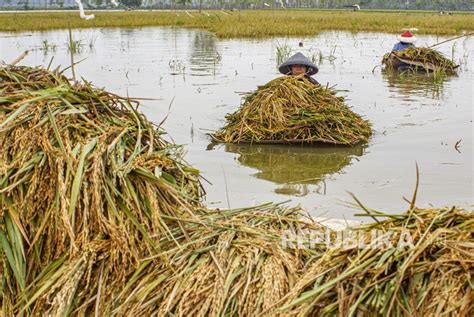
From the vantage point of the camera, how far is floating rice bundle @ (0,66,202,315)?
232 centimetres

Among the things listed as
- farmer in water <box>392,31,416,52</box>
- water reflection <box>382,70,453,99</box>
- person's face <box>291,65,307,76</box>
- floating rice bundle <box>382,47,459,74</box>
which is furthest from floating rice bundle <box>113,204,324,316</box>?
farmer in water <box>392,31,416,52</box>

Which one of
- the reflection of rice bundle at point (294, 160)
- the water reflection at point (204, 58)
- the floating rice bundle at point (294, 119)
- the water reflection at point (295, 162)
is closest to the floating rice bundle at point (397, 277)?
the water reflection at point (295, 162)

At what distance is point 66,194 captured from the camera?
238 centimetres

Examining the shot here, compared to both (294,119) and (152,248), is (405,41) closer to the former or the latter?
(294,119)

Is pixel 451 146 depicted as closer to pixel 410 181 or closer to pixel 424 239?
pixel 410 181

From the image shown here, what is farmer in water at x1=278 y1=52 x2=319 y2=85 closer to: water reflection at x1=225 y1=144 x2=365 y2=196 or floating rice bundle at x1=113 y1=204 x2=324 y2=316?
water reflection at x1=225 y1=144 x2=365 y2=196

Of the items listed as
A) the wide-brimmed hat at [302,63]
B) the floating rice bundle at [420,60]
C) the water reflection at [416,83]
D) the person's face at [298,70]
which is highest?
the wide-brimmed hat at [302,63]

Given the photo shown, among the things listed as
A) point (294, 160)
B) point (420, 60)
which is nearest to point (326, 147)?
point (294, 160)

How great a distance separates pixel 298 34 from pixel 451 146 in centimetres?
2153

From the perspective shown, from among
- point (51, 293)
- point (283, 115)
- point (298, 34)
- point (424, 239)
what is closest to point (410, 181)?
point (283, 115)

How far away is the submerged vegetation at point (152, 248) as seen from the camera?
202 centimetres

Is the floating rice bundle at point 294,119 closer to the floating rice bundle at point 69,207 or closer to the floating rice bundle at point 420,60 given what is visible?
the floating rice bundle at point 69,207

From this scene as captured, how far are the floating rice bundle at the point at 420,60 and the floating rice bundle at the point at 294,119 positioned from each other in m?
6.87

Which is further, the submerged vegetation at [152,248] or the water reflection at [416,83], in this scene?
the water reflection at [416,83]
